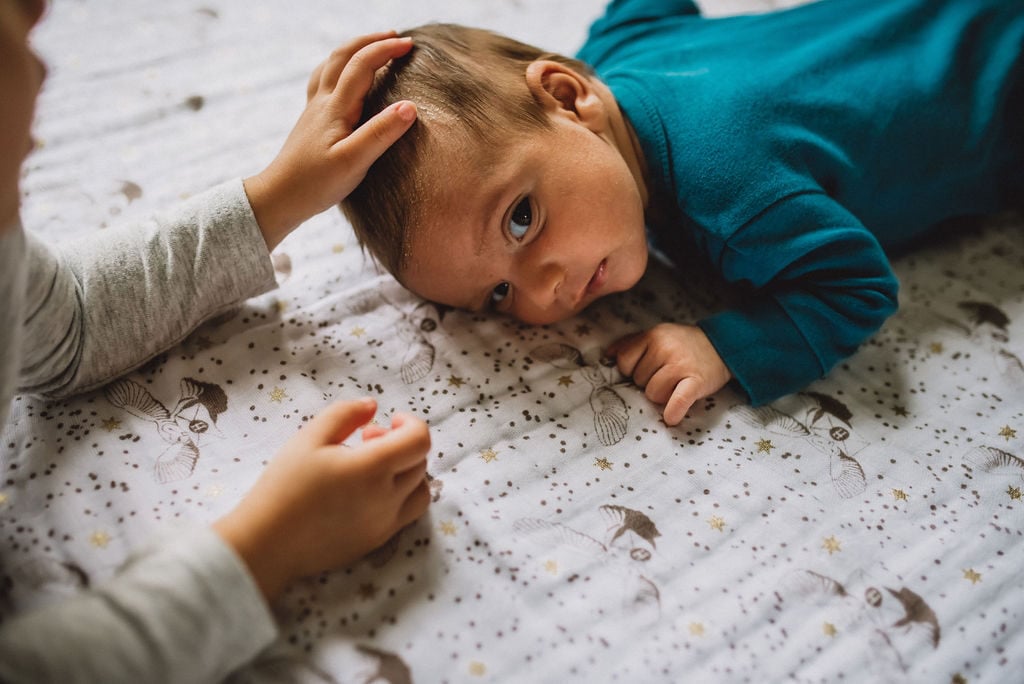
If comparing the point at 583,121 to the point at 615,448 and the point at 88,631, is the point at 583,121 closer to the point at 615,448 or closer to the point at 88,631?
the point at 615,448

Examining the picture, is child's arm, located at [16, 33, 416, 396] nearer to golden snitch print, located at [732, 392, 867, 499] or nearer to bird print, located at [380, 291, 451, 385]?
bird print, located at [380, 291, 451, 385]

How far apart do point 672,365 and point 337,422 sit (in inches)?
15.2

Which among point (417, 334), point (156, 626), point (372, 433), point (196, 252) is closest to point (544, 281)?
point (417, 334)

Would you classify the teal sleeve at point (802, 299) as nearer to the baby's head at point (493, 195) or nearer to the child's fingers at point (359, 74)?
the baby's head at point (493, 195)

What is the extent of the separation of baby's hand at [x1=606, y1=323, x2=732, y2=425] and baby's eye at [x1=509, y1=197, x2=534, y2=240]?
187 millimetres

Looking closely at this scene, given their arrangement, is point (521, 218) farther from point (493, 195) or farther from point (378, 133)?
point (378, 133)

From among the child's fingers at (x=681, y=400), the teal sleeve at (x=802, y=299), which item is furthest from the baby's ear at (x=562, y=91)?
the child's fingers at (x=681, y=400)

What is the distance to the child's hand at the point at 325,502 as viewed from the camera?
1.95 feet

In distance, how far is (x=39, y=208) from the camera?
100cm

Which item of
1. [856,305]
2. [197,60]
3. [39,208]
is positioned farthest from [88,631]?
[197,60]

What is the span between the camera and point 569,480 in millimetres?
745

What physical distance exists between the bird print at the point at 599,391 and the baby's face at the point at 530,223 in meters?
0.05

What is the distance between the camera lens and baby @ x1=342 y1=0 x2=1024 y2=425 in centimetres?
82

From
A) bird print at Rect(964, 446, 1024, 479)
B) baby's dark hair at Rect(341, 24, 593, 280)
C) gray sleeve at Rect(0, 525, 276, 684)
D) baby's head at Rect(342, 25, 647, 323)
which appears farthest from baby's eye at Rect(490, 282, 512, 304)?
bird print at Rect(964, 446, 1024, 479)
